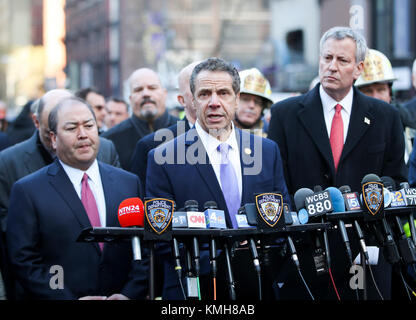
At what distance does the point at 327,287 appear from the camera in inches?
194

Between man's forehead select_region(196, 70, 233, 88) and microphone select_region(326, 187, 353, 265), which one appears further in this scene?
man's forehead select_region(196, 70, 233, 88)

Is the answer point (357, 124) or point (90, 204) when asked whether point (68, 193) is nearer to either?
point (90, 204)

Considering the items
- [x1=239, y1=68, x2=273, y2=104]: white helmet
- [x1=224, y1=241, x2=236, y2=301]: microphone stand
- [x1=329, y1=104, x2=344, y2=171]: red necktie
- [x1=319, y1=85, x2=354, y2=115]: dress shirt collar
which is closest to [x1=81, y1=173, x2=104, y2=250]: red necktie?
[x1=224, y1=241, x2=236, y2=301]: microphone stand

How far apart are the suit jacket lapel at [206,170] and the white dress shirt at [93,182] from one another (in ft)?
2.32

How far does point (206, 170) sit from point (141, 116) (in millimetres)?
3941

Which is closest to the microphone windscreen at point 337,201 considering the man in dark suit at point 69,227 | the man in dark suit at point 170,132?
the man in dark suit at point 69,227

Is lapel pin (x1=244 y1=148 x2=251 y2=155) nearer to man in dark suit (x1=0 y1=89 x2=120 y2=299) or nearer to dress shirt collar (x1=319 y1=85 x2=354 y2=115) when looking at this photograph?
dress shirt collar (x1=319 y1=85 x2=354 y2=115)

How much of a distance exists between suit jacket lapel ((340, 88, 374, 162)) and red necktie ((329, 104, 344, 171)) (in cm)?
6

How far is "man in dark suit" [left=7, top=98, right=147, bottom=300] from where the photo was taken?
4910 millimetres

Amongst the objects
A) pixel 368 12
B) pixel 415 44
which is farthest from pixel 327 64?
pixel 368 12

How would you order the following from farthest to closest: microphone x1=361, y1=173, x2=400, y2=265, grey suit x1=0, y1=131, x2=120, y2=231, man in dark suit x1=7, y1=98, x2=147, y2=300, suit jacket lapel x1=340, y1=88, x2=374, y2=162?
grey suit x1=0, y1=131, x2=120, y2=231 → suit jacket lapel x1=340, y1=88, x2=374, y2=162 → man in dark suit x1=7, y1=98, x2=147, y2=300 → microphone x1=361, y1=173, x2=400, y2=265

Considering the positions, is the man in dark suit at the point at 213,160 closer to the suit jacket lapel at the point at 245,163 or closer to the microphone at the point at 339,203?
the suit jacket lapel at the point at 245,163

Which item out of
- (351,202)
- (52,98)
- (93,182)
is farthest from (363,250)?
(52,98)

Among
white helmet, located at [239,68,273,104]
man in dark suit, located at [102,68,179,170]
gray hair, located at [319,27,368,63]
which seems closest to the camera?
gray hair, located at [319,27,368,63]
